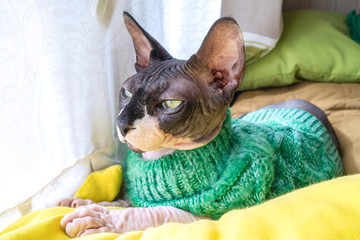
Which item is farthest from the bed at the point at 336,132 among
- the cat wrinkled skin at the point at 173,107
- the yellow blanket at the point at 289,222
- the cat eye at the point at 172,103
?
the cat eye at the point at 172,103

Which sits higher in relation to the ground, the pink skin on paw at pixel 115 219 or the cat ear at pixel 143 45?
the cat ear at pixel 143 45

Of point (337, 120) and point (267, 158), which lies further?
point (337, 120)

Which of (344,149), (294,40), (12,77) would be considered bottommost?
(344,149)

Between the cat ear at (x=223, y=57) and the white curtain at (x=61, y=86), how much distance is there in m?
0.28

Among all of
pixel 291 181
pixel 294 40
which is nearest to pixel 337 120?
pixel 294 40

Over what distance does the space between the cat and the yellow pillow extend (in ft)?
0.10

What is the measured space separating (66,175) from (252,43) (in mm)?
816

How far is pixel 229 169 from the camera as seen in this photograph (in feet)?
2.45

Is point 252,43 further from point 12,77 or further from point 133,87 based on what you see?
point 12,77

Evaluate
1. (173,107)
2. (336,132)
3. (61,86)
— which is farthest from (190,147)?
(336,132)

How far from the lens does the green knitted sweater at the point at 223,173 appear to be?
74 centimetres

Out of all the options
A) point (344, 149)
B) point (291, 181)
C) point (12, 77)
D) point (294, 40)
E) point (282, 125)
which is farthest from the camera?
point (294, 40)

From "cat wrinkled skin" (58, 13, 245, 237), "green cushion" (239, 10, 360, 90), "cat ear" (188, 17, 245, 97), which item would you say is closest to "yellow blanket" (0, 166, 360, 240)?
"cat wrinkled skin" (58, 13, 245, 237)

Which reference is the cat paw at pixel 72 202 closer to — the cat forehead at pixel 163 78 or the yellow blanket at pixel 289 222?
the yellow blanket at pixel 289 222
